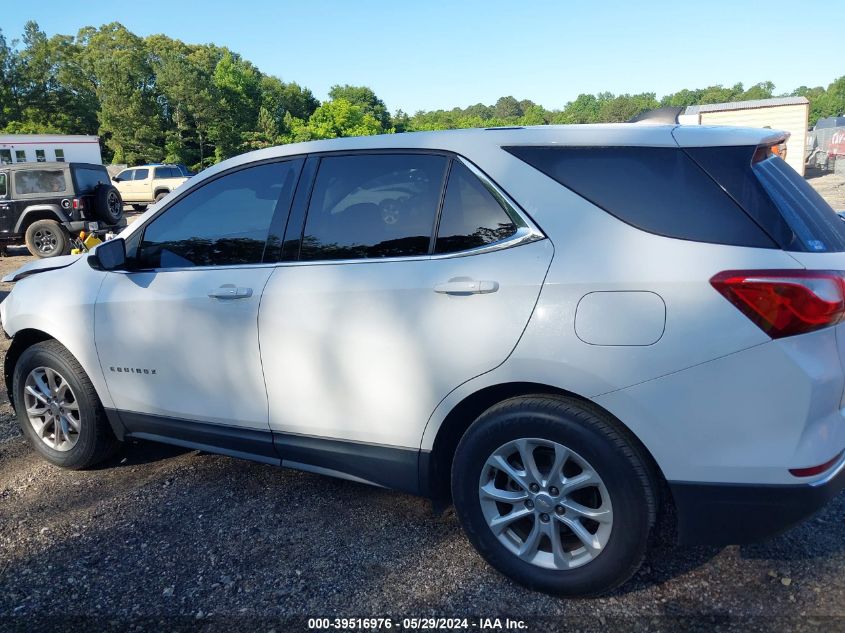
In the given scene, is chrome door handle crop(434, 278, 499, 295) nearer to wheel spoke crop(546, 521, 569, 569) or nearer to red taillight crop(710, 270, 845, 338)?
red taillight crop(710, 270, 845, 338)

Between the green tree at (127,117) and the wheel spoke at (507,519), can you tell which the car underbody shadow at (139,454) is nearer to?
the wheel spoke at (507,519)

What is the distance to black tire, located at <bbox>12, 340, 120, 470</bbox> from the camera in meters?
3.49

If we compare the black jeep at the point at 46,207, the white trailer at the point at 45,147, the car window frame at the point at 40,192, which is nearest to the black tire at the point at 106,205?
the black jeep at the point at 46,207

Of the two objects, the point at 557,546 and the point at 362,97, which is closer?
the point at 557,546

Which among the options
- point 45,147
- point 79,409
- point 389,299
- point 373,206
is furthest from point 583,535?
point 45,147

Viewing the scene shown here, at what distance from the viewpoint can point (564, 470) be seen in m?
2.35

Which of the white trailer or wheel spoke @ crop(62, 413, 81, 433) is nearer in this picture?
wheel spoke @ crop(62, 413, 81, 433)

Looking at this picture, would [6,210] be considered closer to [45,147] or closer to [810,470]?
[810,470]

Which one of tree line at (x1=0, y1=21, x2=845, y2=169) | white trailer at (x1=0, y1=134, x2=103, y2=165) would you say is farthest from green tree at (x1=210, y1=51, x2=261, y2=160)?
white trailer at (x1=0, y1=134, x2=103, y2=165)

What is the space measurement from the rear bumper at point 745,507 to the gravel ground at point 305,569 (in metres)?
0.06

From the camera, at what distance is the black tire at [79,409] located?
349cm

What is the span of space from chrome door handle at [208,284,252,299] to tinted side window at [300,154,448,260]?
307 mm

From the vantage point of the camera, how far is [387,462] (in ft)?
8.71

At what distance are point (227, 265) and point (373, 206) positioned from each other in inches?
30.9
